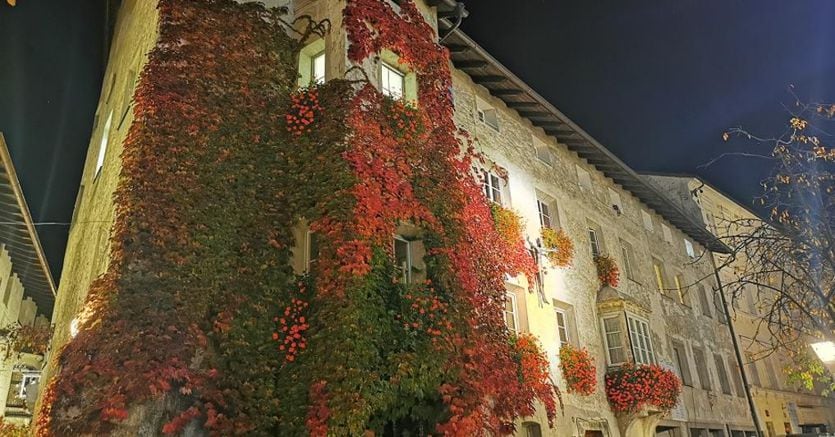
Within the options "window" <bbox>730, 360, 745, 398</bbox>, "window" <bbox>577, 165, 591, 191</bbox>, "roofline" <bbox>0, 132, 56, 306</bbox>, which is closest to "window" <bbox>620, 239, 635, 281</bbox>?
"window" <bbox>577, 165, 591, 191</bbox>

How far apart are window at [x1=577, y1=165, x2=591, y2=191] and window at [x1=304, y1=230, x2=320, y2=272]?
41.0 feet

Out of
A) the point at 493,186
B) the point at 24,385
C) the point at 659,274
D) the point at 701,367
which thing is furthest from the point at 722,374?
the point at 24,385

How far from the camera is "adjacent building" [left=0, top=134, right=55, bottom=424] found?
15.6m

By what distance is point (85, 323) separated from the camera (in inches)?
317

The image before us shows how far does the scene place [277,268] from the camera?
29.9 feet

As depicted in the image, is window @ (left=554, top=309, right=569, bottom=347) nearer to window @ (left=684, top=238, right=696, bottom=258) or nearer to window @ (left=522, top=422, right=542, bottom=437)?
window @ (left=522, top=422, right=542, bottom=437)

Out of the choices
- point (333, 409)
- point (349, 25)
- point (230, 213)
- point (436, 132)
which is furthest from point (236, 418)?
point (349, 25)

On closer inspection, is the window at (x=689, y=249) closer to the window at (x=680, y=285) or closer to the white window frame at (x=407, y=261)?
the window at (x=680, y=285)

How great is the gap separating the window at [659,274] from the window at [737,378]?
666cm

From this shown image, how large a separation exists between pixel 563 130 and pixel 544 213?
347 centimetres

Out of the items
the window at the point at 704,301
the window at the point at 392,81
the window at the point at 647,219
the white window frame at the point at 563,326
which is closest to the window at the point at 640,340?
the white window frame at the point at 563,326

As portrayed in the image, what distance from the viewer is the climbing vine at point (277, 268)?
768 centimetres

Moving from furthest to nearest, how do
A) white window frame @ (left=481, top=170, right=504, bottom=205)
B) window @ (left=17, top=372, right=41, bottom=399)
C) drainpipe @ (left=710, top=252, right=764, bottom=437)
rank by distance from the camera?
drainpipe @ (left=710, top=252, right=764, bottom=437)
window @ (left=17, top=372, right=41, bottom=399)
white window frame @ (left=481, top=170, right=504, bottom=205)

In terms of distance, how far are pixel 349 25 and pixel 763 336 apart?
105 ft
